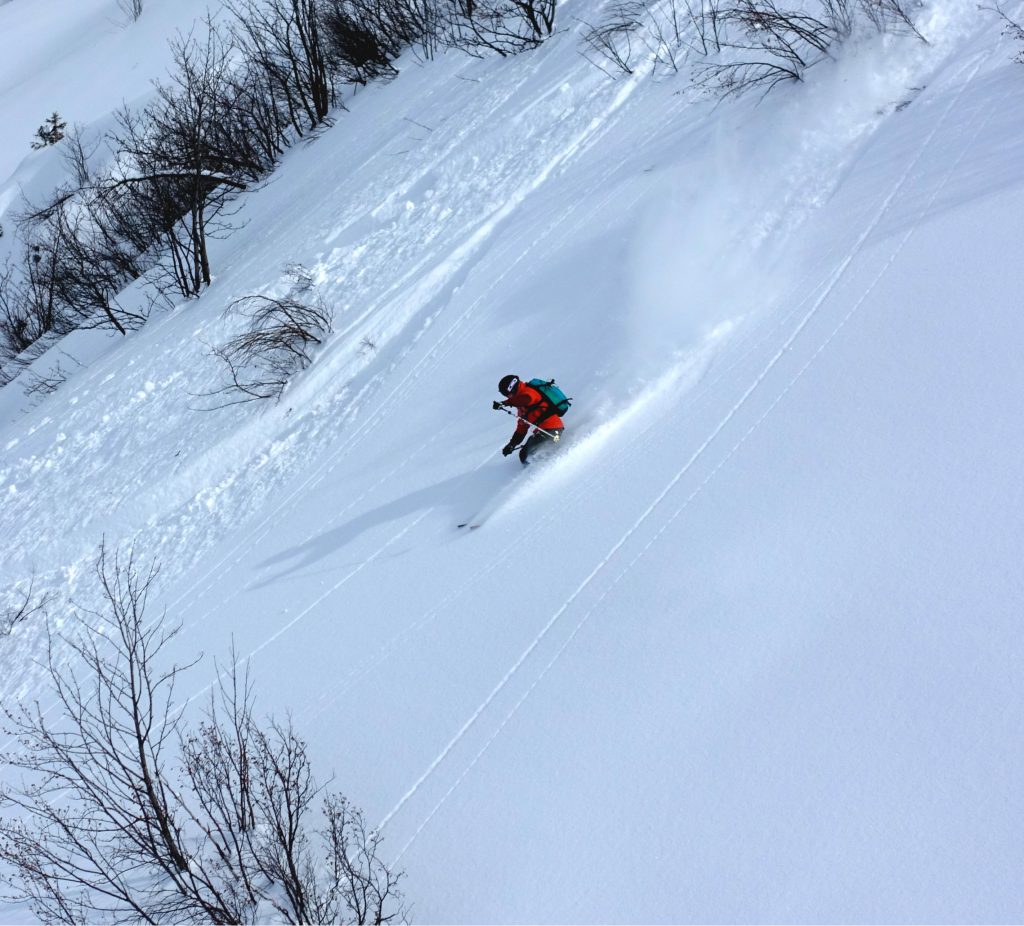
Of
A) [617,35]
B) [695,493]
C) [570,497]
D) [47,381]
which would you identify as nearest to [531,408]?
[570,497]

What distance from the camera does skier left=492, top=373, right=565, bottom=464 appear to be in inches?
365

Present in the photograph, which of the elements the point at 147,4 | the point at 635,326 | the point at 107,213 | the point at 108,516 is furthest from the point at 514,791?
the point at 147,4

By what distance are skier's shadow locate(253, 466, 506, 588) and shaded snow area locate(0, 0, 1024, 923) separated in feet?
0.17

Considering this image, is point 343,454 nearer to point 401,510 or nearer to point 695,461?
point 401,510

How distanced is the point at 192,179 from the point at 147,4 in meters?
17.2

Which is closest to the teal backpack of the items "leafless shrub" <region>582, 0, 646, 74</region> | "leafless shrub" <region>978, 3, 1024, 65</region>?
"leafless shrub" <region>978, 3, 1024, 65</region>

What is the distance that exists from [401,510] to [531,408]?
6.71 ft

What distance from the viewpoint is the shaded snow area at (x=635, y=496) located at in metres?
6.11

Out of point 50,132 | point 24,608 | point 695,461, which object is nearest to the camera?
point 695,461

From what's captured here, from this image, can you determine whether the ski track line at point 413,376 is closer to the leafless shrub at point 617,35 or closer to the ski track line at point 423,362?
the ski track line at point 423,362

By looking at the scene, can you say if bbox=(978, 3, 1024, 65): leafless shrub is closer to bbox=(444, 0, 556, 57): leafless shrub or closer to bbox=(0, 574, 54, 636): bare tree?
bbox=(444, 0, 556, 57): leafless shrub

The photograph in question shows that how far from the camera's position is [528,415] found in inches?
368

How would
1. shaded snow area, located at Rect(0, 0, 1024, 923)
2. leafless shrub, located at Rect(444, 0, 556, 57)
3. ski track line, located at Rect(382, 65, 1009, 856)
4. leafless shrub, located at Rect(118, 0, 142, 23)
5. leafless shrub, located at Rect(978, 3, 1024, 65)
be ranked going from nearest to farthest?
shaded snow area, located at Rect(0, 0, 1024, 923) < ski track line, located at Rect(382, 65, 1009, 856) < leafless shrub, located at Rect(978, 3, 1024, 65) < leafless shrub, located at Rect(444, 0, 556, 57) < leafless shrub, located at Rect(118, 0, 142, 23)

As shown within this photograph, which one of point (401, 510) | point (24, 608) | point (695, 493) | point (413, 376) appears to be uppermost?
point (24, 608)
